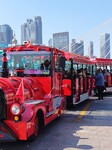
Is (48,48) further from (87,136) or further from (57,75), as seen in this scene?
(87,136)

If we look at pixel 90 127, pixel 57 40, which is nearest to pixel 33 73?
pixel 90 127

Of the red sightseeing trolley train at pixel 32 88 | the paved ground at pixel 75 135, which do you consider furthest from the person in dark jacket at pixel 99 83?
the paved ground at pixel 75 135

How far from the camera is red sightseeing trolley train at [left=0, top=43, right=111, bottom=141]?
6.94 metres

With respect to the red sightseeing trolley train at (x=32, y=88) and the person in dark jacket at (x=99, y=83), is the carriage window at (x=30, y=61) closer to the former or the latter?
the red sightseeing trolley train at (x=32, y=88)

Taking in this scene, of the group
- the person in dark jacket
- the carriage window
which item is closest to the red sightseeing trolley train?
the carriage window

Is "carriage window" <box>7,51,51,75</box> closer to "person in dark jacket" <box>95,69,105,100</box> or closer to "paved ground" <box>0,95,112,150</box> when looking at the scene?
"paved ground" <box>0,95,112,150</box>

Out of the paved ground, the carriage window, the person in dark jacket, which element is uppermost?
the carriage window

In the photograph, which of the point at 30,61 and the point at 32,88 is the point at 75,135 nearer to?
the point at 32,88

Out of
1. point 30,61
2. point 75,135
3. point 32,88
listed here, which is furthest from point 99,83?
point 75,135

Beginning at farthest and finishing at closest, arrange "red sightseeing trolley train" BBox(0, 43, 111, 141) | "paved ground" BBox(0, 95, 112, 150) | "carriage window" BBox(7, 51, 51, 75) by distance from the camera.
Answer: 1. "carriage window" BBox(7, 51, 51, 75)
2. "paved ground" BBox(0, 95, 112, 150)
3. "red sightseeing trolley train" BBox(0, 43, 111, 141)

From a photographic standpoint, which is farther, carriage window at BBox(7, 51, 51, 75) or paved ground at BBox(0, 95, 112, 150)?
carriage window at BBox(7, 51, 51, 75)

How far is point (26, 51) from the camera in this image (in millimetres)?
10094

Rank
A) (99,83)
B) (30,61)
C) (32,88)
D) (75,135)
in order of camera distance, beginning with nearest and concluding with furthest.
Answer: (75,135) → (32,88) → (30,61) → (99,83)

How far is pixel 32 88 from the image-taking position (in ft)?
28.9
